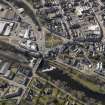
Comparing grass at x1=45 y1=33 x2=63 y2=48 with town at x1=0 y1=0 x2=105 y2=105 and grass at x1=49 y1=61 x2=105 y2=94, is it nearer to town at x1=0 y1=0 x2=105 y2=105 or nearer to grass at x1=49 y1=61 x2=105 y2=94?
town at x1=0 y1=0 x2=105 y2=105

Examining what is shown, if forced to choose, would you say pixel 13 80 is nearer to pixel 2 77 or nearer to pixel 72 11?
pixel 2 77

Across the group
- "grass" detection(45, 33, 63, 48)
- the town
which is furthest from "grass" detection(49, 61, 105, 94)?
"grass" detection(45, 33, 63, 48)

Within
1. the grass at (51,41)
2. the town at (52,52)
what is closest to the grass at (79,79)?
the town at (52,52)

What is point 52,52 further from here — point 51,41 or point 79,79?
point 79,79

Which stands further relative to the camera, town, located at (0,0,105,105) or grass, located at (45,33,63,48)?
grass, located at (45,33,63,48)

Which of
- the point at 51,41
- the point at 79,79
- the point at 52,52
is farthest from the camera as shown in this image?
the point at 51,41

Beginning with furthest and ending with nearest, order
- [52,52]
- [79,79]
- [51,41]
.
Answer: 1. [51,41]
2. [52,52]
3. [79,79]

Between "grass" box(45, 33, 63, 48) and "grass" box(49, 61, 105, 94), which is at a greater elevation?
"grass" box(45, 33, 63, 48)

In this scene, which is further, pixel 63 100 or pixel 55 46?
pixel 55 46

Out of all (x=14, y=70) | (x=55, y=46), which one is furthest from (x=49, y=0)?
(x=14, y=70)

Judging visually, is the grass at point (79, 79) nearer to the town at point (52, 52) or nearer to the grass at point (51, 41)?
the town at point (52, 52)

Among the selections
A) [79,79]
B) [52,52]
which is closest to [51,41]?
[52,52]
